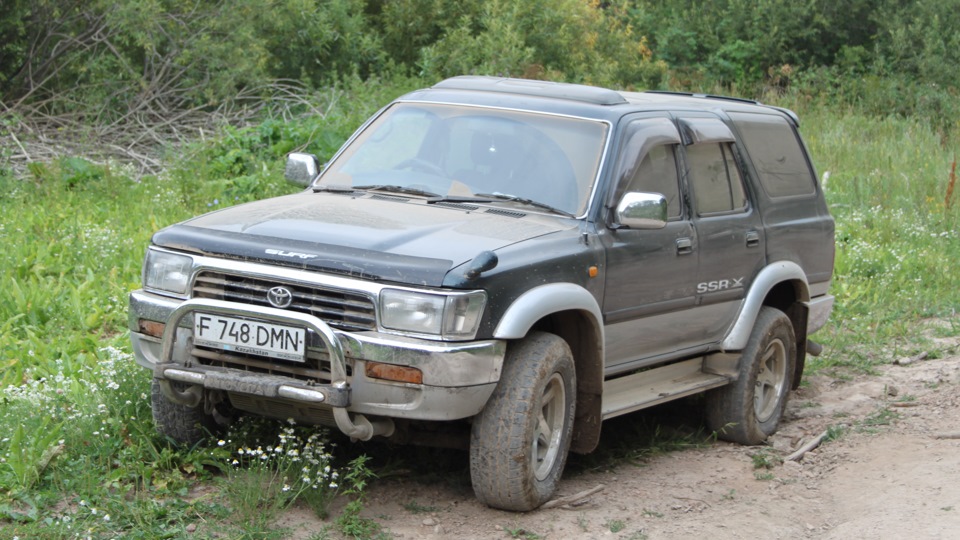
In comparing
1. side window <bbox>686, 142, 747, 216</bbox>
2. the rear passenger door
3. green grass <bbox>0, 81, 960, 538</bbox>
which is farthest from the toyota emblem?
side window <bbox>686, 142, 747, 216</bbox>

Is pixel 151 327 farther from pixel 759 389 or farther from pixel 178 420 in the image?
pixel 759 389

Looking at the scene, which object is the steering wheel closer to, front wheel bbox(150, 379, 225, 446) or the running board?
the running board

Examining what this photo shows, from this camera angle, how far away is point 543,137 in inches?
244

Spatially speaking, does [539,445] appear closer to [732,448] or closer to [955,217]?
[732,448]

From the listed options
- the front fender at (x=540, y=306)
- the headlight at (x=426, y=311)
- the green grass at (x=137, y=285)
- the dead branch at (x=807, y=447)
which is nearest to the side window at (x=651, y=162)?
the front fender at (x=540, y=306)

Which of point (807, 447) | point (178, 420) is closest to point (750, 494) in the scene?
point (807, 447)

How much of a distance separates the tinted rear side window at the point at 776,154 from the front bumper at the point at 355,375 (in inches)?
109

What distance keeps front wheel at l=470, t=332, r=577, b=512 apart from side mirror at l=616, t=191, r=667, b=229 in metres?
0.70

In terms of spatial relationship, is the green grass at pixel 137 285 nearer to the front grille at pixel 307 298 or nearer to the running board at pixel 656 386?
the running board at pixel 656 386

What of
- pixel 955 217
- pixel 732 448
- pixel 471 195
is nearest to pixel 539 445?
pixel 471 195

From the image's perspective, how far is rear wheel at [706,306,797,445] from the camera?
707 cm

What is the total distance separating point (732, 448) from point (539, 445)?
1.95 m

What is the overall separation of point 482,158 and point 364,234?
1.12m

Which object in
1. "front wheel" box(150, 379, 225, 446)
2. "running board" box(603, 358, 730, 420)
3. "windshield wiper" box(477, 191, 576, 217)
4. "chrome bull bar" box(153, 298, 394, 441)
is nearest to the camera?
"chrome bull bar" box(153, 298, 394, 441)
